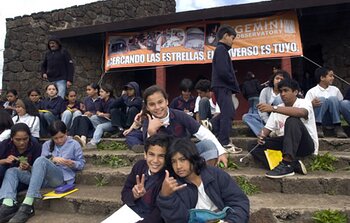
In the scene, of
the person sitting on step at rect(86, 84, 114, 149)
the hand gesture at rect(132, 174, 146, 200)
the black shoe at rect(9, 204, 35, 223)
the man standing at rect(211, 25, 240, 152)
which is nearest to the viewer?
the hand gesture at rect(132, 174, 146, 200)

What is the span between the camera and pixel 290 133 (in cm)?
344

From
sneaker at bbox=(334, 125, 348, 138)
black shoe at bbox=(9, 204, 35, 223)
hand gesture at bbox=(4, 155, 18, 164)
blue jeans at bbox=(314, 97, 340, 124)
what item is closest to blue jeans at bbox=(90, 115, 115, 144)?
hand gesture at bbox=(4, 155, 18, 164)

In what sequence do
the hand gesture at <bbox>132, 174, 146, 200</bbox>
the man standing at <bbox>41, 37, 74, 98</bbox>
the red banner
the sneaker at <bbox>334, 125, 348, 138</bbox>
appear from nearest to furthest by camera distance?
the hand gesture at <bbox>132, 174, 146, 200</bbox> < the sneaker at <bbox>334, 125, 348, 138</bbox> < the man standing at <bbox>41, 37, 74, 98</bbox> < the red banner

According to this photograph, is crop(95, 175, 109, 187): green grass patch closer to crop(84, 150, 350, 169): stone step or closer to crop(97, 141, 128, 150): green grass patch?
crop(84, 150, 350, 169): stone step

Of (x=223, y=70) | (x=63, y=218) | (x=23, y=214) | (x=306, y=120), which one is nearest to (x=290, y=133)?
(x=306, y=120)

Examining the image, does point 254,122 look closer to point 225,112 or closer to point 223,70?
point 225,112

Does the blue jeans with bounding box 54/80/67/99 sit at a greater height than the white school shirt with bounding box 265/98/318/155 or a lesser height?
greater

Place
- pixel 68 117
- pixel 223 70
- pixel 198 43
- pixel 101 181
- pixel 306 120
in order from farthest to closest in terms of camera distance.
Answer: pixel 198 43, pixel 68 117, pixel 223 70, pixel 101 181, pixel 306 120

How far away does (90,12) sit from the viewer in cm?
965

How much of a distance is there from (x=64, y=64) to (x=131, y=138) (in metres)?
2.81

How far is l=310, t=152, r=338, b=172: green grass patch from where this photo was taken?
3681mm

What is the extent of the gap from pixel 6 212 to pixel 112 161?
148 cm

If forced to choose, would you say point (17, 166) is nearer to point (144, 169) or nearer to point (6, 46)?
point (144, 169)

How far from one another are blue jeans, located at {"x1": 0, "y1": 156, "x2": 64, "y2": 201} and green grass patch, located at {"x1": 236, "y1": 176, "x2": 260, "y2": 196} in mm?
2123
